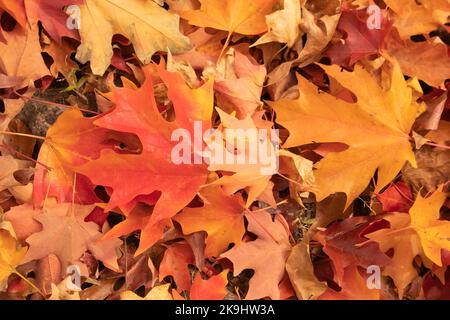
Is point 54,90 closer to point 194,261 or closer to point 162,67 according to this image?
point 162,67


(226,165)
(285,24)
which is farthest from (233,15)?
(226,165)

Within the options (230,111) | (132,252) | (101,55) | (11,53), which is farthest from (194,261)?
(11,53)

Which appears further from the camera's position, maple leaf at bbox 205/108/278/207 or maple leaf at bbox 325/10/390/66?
maple leaf at bbox 325/10/390/66

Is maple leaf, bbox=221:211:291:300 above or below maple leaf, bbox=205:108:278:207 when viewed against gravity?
below

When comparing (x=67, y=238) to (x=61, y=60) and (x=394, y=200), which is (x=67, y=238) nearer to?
(x=61, y=60)

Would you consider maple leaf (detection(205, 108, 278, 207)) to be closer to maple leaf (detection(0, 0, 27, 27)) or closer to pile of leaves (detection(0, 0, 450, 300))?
pile of leaves (detection(0, 0, 450, 300))

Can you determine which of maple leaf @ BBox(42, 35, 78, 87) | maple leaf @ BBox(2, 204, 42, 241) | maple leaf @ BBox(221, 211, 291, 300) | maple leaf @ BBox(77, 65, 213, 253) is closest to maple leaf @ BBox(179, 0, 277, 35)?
maple leaf @ BBox(77, 65, 213, 253)
